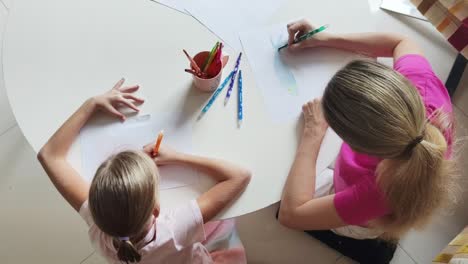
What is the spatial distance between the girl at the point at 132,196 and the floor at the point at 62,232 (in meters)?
0.57

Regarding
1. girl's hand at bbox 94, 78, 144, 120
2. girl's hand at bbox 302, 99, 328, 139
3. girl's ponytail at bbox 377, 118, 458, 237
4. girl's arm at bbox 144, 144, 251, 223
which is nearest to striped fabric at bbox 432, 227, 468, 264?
girl's ponytail at bbox 377, 118, 458, 237

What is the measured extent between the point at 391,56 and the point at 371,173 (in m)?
0.37

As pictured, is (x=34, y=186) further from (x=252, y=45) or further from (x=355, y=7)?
(x=355, y=7)

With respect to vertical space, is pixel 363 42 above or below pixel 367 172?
above

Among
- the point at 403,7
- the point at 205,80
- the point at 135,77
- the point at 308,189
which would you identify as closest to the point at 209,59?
the point at 205,80

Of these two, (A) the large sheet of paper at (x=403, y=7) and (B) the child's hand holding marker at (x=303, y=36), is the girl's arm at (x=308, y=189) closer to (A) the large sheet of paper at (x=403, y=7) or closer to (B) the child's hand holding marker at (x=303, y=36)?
(B) the child's hand holding marker at (x=303, y=36)

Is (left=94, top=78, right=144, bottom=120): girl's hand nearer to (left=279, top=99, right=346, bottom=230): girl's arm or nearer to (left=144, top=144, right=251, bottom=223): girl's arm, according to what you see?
(left=144, top=144, right=251, bottom=223): girl's arm

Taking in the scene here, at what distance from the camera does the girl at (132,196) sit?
0.78 metres

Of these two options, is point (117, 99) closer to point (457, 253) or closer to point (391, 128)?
point (391, 128)

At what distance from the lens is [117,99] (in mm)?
993

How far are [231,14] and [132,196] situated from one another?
605 millimetres

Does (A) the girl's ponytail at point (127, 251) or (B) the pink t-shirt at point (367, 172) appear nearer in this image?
(A) the girl's ponytail at point (127, 251)

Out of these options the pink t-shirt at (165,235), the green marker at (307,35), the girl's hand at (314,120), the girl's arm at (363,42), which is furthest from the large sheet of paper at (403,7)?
the pink t-shirt at (165,235)

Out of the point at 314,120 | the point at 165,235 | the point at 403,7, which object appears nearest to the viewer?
the point at 165,235
